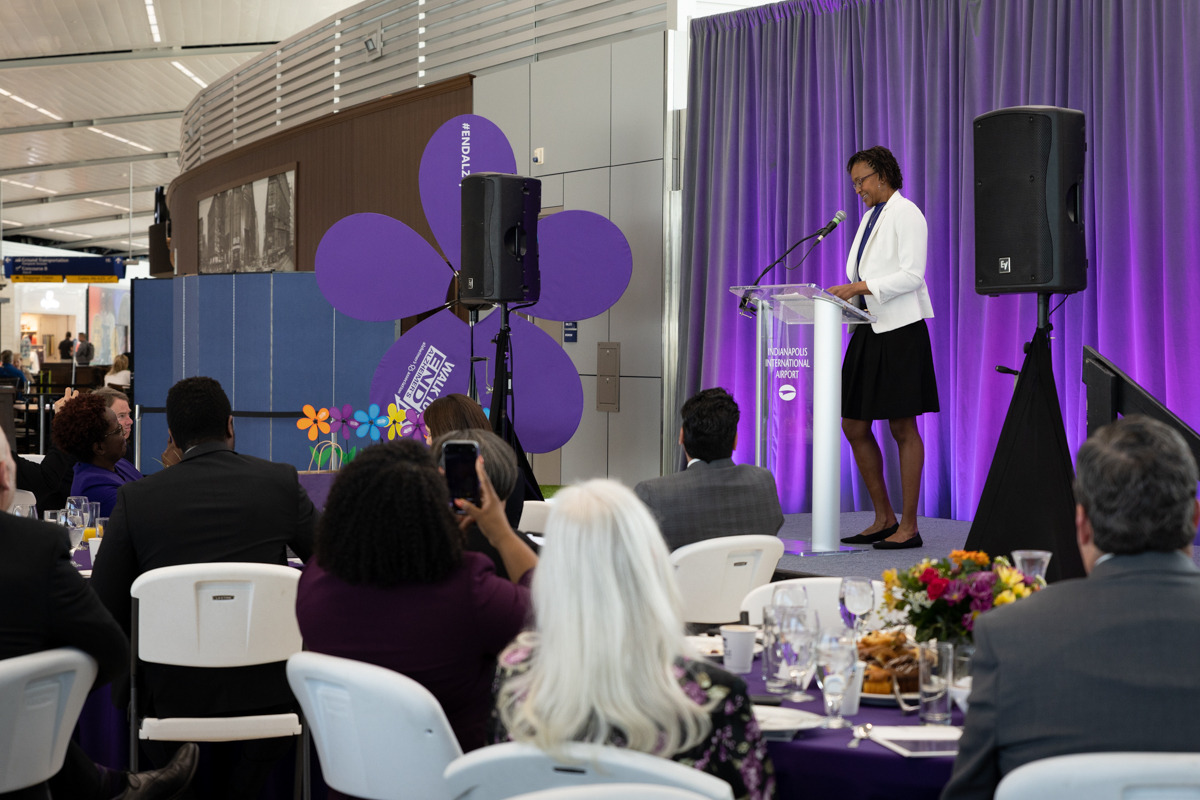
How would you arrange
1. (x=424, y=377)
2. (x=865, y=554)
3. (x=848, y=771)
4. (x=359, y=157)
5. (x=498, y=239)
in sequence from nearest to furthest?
(x=848, y=771) → (x=865, y=554) → (x=498, y=239) → (x=424, y=377) → (x=359, y=157)

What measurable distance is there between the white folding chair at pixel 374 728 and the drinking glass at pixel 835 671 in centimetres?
58

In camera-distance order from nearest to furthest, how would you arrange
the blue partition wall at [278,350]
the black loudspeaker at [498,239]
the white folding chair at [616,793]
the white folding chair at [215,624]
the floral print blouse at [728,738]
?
1. the white folding chair at [616,793]
2. the floral print blouse at [728,738]
3. the white folding chair at [215,624]
4. the black loudspeaker at [498,239]
5. the blue partition wall at [278,350]

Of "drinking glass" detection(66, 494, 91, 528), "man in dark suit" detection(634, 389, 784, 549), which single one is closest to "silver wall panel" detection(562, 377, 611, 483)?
"man in dark suit" detection(634, 389, 784, 549)

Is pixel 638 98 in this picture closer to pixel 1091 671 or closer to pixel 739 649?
pixel 739 649

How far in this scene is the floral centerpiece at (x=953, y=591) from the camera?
1.94m

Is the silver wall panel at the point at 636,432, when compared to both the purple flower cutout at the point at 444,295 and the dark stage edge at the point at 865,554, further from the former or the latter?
the dark stage edge at the point at 865,554

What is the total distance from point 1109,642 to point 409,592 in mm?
1065

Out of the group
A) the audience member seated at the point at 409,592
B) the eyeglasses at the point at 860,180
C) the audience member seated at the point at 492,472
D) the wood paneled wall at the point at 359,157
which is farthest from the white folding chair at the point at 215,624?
the wood paneled wall at the point at 359,157

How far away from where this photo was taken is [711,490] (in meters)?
3.45

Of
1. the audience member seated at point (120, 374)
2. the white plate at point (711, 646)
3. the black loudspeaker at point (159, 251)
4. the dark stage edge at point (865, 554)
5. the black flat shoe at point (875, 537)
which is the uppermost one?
the black loudspeaker at point (159, 251)

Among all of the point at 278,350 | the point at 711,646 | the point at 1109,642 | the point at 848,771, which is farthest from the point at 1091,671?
the point at 278,350

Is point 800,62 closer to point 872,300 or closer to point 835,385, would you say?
point 872,300

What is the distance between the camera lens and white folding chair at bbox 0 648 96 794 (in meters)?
1.88

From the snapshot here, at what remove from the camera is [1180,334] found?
526cm
